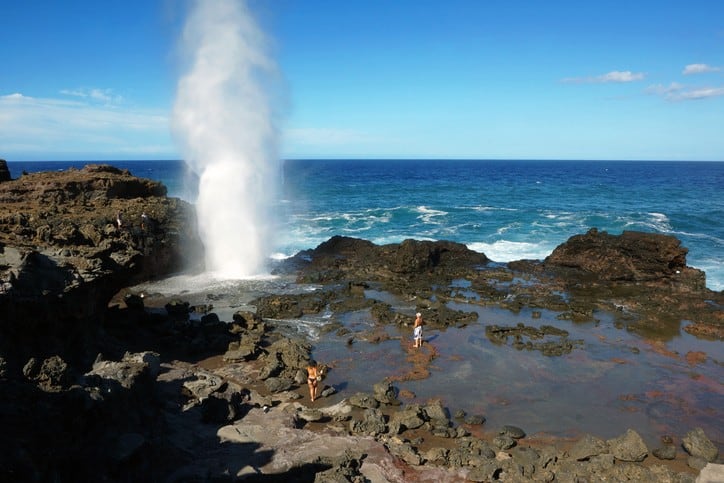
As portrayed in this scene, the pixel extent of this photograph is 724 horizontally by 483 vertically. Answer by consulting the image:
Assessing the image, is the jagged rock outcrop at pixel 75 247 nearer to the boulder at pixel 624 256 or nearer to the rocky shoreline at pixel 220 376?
the rocky shoreline at pixel 220 376

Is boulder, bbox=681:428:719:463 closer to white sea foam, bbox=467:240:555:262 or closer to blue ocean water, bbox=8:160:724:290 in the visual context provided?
blue ocean water, bbox=8:160:724:290

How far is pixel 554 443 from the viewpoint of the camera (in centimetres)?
1192

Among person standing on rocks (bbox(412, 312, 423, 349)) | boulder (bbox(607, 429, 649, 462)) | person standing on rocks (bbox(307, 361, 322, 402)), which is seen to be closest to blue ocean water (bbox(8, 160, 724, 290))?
person standing on rocks (bbox(412, 312, 423, 349))

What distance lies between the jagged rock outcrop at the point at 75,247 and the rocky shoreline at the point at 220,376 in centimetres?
6

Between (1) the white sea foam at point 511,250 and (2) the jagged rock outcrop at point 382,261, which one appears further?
(1) the white sea foam at point 511,250

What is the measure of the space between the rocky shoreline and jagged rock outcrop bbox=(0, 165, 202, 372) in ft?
0.21

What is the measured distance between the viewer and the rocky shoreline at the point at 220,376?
8.66 m

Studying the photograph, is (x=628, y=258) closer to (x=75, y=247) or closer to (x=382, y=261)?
(x=382, y=261)

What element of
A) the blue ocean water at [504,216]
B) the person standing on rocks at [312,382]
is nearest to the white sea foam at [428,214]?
the blue ocean water at [504,216]

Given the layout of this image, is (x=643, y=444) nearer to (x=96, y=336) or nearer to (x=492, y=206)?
(x=96, y=336)

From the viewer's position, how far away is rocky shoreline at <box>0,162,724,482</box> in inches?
Answer: 341

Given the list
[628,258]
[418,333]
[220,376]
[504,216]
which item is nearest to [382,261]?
[418,333]

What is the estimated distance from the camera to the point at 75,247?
1530cm

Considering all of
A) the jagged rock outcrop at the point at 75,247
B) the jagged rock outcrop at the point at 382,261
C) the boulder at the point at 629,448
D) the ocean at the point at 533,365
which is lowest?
the ocean at the point at 533,365
